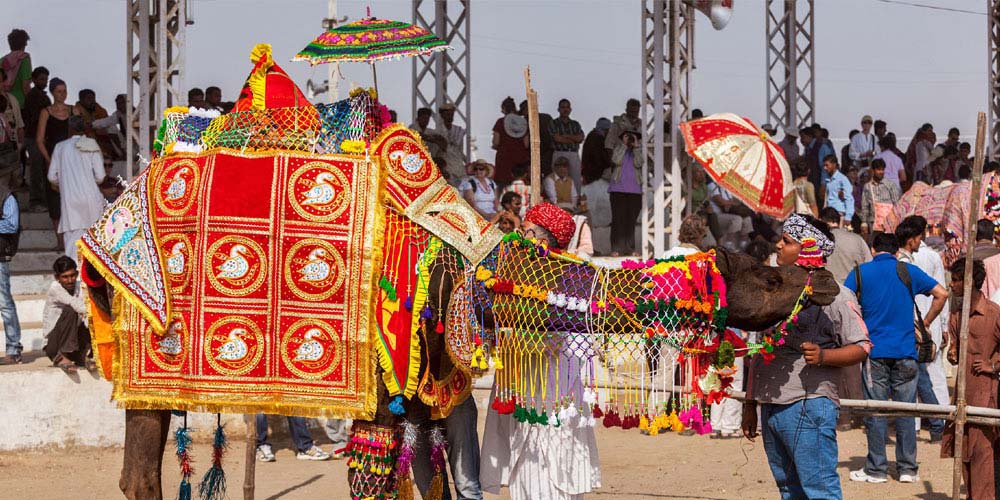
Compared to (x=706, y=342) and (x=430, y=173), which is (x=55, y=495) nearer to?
(x=430, y=173)

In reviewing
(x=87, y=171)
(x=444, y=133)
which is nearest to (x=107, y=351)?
(x=87, y=171)

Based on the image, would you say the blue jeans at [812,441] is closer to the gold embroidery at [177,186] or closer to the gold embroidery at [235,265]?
the gold embroidery at [235,265]

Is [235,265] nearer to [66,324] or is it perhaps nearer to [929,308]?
[66,324]

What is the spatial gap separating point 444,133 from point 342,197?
35.2ft

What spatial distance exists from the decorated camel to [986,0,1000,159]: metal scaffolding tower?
45.3 feet

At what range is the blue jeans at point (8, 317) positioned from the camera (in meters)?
10.9

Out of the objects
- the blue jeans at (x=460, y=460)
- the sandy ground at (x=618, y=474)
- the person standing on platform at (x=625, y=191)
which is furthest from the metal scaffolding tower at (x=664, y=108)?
the blue jeans at (x=460, y=460)

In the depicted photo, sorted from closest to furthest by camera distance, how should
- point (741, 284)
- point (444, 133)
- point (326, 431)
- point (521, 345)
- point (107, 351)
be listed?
point (741, 284) → point (521, 345) → point (107, 351) → point (326, 431) → point (444, 133)

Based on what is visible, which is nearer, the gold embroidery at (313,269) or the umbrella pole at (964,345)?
the gold embroidery at (313,269)

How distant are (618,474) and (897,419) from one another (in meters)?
1.95

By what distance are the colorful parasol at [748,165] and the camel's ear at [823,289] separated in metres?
7.46

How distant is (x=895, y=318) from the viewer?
926cm

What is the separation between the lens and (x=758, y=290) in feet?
17.9

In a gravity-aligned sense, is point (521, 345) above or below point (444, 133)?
below
